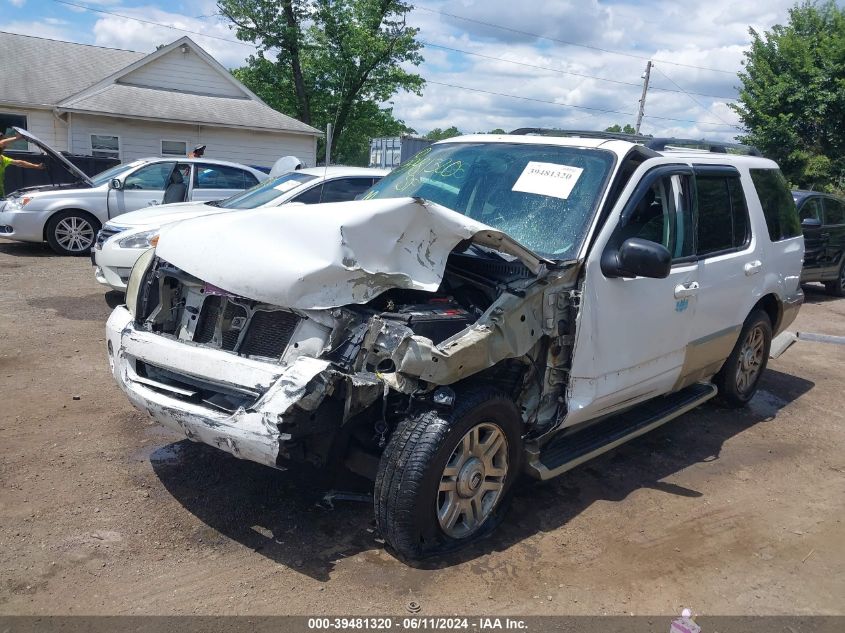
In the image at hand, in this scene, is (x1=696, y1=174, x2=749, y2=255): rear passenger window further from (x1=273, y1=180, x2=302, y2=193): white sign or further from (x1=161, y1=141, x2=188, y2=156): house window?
(x1=161, y1=141, x2=188, y2=156): house window

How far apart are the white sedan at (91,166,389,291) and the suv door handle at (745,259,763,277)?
4.23 meters

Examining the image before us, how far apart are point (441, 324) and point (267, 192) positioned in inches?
217

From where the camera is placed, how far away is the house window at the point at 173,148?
832 inches

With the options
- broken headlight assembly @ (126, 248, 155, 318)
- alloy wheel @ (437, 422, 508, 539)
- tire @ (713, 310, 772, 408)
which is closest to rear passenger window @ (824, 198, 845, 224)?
tire @ (713, 310, 772, 408)

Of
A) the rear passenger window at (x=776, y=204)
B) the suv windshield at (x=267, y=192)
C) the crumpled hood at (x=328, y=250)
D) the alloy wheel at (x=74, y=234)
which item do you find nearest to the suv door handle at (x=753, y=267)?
the rear passenger window at (x=776, y=204)

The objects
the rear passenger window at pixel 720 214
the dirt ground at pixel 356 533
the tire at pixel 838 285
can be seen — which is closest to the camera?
the dirt ground at pixel 356 533

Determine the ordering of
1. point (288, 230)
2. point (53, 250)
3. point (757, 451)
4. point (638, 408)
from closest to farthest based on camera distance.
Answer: point (288, 230), point (638, 408), point (757, 451), point (53, 250)

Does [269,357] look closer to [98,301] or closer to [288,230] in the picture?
[288,230]

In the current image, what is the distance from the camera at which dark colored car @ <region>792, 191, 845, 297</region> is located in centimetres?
1172

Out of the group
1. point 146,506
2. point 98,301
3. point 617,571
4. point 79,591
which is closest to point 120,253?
point 98,301

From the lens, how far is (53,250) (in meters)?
11.8

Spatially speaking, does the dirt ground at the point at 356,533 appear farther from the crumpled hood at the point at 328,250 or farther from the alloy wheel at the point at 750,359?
the crumpled hood at the point at 328,250

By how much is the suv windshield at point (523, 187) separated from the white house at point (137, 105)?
17.5m

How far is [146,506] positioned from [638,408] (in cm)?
318
